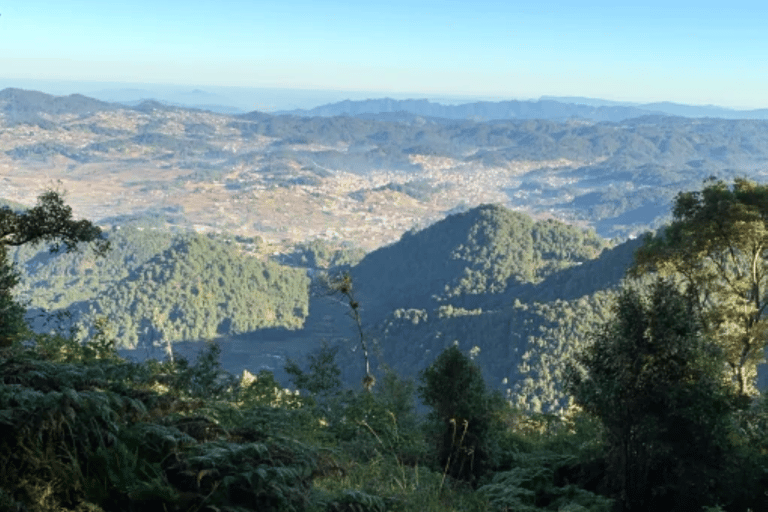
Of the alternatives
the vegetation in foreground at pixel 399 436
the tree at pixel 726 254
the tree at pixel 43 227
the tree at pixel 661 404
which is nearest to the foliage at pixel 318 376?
the vegetation in foreground at pixel 399 436

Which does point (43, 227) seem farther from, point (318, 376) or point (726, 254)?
point (726, 254)

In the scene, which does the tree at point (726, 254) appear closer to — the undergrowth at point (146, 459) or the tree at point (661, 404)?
the tree at point (661, 404)

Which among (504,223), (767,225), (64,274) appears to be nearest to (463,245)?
(504,223)

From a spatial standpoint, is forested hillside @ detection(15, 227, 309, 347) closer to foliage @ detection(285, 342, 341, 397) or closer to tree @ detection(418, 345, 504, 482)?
foliage @ detection(285, 342, 341, 397)

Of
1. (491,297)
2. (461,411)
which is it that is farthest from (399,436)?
(491,297)

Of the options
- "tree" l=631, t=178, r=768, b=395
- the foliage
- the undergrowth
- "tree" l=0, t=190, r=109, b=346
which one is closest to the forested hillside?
the foliage
